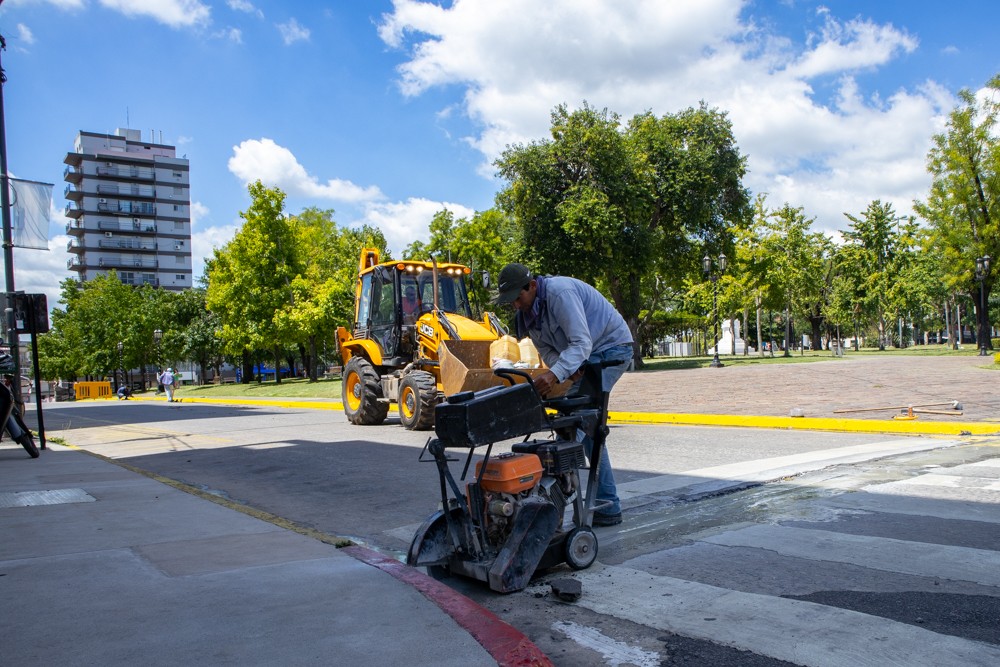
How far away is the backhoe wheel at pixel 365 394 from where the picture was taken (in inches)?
559

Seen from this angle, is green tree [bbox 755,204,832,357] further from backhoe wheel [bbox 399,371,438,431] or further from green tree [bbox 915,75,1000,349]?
backhoe wheel [bbox 399,371,438,431]

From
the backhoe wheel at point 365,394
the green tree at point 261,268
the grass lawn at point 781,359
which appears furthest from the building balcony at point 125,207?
the backhoe wheel at point 365,394

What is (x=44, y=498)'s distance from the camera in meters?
6.93

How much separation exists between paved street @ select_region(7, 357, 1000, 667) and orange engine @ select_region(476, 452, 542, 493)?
1.95 ft

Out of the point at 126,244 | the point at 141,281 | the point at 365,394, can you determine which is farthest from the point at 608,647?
the point at 126,244

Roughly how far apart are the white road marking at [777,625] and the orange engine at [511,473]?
0.67 metres

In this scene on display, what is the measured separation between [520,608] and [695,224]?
106 feet

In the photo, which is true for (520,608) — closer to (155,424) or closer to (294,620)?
(294,620)

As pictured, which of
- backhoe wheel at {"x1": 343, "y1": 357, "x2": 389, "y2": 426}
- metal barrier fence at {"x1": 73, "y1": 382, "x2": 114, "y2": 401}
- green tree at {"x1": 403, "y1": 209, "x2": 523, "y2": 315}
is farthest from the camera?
metal barrier fence at {"x1": 73, "y1": 382, "x2": 114, "y2": 401}

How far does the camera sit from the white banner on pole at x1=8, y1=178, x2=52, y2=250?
1206 cm

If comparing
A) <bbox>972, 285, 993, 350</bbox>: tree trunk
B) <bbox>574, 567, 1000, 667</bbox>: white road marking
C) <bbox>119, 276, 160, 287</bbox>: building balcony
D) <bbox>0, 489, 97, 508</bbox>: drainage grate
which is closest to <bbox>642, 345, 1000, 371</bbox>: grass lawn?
<bbox>972, 285, 993, 350</bbox>: tree trunk

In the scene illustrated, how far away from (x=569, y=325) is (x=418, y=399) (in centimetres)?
821

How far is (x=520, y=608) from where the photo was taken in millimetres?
3602

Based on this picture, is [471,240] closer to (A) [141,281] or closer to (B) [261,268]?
(B) [261,268]
